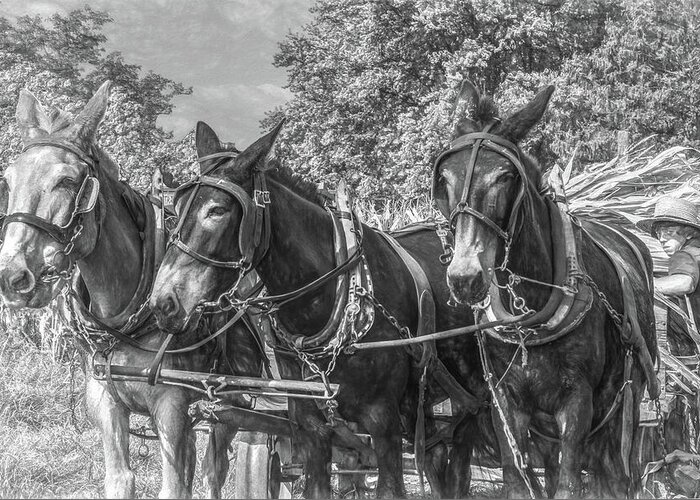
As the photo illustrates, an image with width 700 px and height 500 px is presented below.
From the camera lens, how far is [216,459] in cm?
561

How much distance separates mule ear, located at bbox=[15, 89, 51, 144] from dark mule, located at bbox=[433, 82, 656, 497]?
211 centimetres

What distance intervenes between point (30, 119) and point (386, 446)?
8.15 ft

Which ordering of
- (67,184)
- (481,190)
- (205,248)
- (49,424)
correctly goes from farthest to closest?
(49,424), (67,184), (205,248), (481,190)

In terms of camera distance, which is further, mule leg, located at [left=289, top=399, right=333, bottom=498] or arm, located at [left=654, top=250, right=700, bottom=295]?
→ arm, located at [left=654, top=250, right=700, bottom=295]

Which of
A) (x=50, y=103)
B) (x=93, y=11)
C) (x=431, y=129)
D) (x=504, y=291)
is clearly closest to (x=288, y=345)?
(x=504, y=291)

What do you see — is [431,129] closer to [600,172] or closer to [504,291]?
[600,172]

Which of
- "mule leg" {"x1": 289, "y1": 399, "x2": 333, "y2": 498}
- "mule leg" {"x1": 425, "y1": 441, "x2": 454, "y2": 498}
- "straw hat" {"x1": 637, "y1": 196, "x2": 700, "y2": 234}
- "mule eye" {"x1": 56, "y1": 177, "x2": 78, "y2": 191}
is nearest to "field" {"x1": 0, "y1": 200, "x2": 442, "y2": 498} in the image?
"mule eye" {"x1": 56, "y1": 177, "x2": 78, "y2": 191}

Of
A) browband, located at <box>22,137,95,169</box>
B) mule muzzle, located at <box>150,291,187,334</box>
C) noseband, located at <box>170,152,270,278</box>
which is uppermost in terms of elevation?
browband, located at <box>22,137,95,169</box>

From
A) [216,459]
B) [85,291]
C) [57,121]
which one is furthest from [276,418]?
[57,121]

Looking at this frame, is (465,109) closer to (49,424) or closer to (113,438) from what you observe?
(113,438)

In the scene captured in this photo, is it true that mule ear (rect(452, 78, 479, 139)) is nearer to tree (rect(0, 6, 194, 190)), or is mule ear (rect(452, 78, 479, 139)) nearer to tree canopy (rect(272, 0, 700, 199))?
tree canopy (rect(272, 0, 700, 199))

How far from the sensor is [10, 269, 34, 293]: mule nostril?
4090 mm

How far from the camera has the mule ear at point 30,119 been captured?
471 cm

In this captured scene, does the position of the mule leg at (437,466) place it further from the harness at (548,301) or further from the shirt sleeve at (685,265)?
the shirt sleeve at (685,265)
